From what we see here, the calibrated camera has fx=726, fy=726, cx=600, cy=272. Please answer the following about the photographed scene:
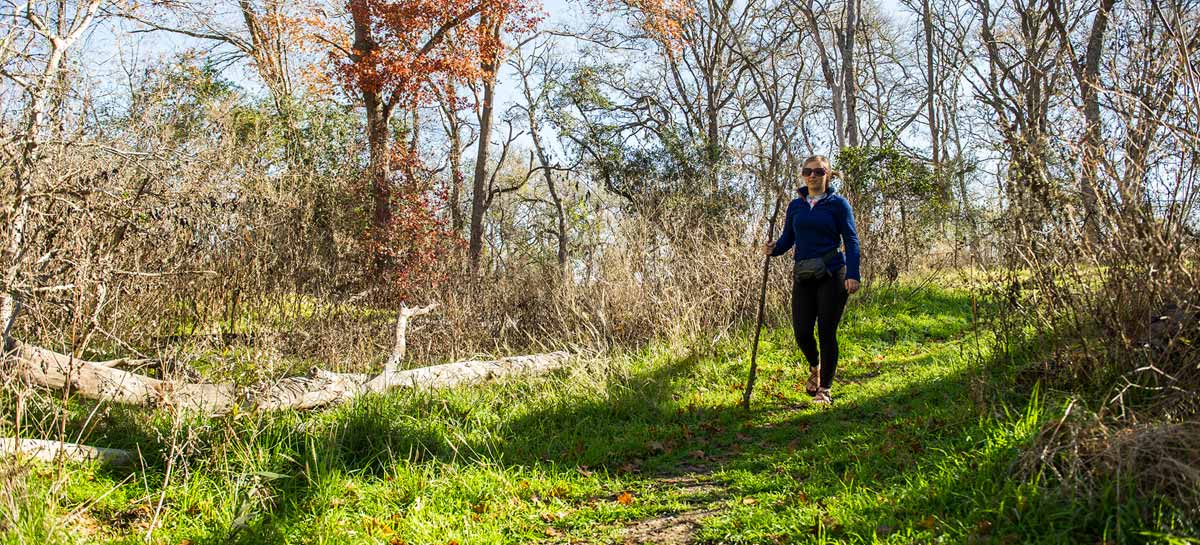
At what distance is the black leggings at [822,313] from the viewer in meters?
5.52

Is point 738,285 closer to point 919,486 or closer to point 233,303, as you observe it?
point 919,486

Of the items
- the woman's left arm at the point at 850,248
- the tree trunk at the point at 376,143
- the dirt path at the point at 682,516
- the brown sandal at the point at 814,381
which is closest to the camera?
the dirt path at the point at 682,516

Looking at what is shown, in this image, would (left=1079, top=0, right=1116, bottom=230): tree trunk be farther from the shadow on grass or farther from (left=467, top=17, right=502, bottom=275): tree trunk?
(left=467, top=17, right=502, bottom=275): tree trunk

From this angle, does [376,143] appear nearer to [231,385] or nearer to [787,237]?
[787,237]

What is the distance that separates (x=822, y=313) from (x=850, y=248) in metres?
0.54

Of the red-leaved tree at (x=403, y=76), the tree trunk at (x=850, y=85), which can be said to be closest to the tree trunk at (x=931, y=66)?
the tree trunk at (x=850, y=85)

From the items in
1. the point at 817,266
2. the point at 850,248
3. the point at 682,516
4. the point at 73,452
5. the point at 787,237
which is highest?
the point at 787,237

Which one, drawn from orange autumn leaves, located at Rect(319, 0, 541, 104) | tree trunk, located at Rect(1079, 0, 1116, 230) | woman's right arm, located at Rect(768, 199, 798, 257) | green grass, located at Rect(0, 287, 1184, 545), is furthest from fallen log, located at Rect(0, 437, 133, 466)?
orange autumn leaves, located at Rect(319, 0, 541, 104)

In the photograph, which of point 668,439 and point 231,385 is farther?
point 668,439

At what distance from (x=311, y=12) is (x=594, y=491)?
623 inches

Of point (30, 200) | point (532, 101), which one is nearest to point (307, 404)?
point (30, 200)

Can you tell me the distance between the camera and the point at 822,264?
18.1 ft

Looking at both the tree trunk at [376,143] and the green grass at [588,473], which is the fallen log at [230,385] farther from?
the tree trunk at [376,143]

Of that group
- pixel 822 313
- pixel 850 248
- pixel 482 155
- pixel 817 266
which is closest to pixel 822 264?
pixel 817 266
